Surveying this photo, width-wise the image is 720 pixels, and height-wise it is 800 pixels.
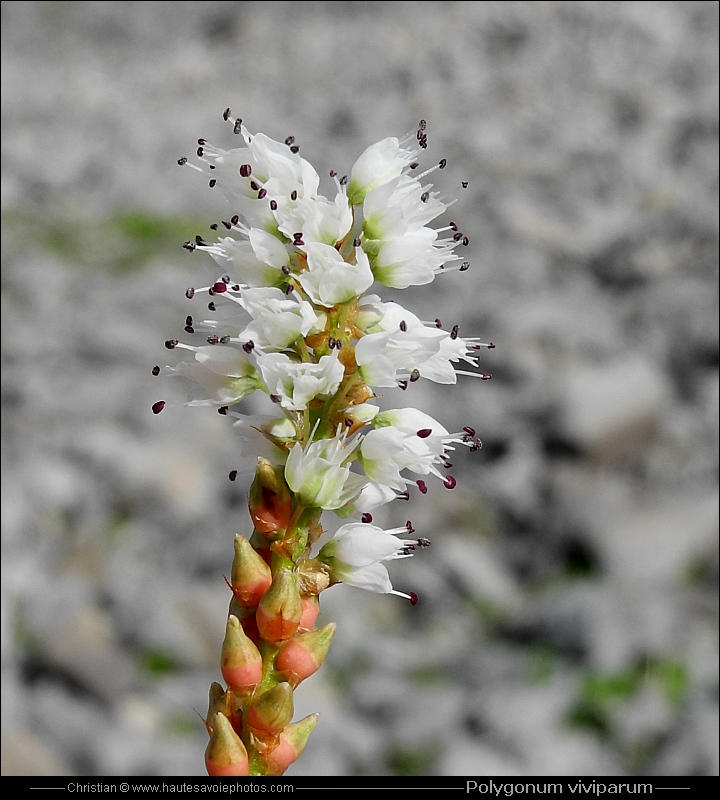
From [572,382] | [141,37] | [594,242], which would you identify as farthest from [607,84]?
[141,37]

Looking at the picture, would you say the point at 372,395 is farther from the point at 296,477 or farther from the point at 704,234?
the point at 704,234

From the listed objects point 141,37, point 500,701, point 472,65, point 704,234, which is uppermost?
point 141,37

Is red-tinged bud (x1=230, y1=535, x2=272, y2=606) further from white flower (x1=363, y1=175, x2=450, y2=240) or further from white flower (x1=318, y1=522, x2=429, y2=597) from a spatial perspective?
white flower (x1=363, y1=175, x2=450, y2=240)

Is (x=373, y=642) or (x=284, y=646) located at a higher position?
(x=284, y=646)

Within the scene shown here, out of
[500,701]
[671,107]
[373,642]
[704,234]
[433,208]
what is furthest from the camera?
[671,107]

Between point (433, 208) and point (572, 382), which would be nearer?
point (433, 208)

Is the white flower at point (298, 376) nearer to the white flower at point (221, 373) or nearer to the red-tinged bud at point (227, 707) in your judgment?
the white flower at point (221, 373)
